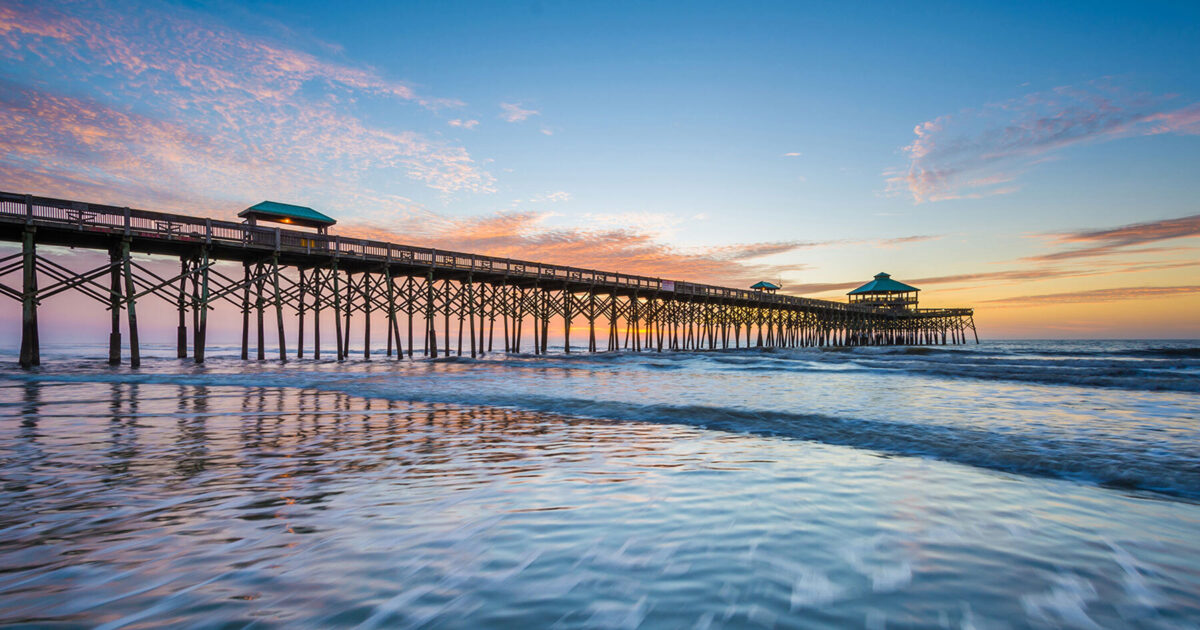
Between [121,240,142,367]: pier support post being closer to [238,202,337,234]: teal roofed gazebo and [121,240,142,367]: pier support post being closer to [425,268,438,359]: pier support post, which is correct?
[238,202,337,234]: teal roofed gazebo

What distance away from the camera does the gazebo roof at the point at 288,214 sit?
2459 centimetres

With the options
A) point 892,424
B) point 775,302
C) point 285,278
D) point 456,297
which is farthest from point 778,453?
point 775,302

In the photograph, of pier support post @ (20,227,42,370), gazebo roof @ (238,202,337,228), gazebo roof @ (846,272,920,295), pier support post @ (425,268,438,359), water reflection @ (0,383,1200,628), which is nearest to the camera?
water reflection @ (0,383,1200,628)

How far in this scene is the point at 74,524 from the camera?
3027 mm

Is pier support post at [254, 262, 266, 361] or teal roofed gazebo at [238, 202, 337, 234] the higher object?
teal roofed gazebo at [238, 202, 337, 234]

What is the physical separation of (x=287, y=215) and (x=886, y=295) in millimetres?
73605

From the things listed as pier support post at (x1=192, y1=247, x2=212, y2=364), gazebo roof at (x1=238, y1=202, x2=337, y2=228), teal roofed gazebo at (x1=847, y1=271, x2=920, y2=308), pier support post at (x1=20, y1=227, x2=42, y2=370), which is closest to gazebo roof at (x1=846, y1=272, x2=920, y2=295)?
teal roofed gazebo at (x1=847, y1=271, x2=920, y2=308)

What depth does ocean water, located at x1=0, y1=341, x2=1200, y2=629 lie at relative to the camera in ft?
6.84

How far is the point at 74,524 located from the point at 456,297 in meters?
28.4

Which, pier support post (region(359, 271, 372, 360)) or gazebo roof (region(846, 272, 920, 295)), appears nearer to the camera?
pier support post (region(359, 271, 372, 360))

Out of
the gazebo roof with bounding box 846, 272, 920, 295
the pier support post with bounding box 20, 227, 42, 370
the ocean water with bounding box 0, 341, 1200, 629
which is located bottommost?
the ocean water with bounding box 0, 341, 1200, 629

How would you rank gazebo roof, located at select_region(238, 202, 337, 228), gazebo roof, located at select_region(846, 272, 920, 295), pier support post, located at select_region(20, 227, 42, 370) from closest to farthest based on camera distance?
pier support post, located at select_region(20, 227, 42, 370)
gazebo roof, located at select_region(238, 202, 337, 228)
gazebo roof, located at select_region(846, 272, 920, 295)

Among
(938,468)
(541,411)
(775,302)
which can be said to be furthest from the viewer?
(775,302)

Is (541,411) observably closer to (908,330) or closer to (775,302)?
(775,302)
